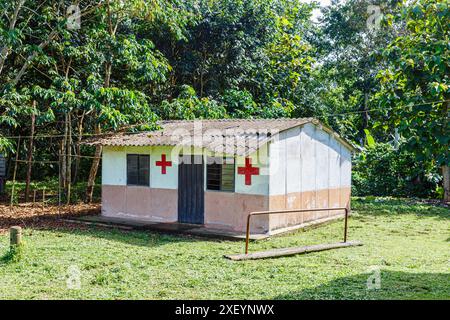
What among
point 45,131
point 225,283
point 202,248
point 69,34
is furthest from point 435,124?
point 45,131

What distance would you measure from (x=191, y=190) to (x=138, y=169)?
73.5 inches

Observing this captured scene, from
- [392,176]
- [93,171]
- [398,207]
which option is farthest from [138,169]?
[392,176]

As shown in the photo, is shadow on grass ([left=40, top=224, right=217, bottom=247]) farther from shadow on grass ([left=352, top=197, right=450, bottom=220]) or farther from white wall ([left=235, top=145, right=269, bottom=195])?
shadow on grass ([left=352, top=197, right=450, bottom=220])

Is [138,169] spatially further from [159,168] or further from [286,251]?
[286,251]

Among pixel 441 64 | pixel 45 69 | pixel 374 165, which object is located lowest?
pixel 374 165

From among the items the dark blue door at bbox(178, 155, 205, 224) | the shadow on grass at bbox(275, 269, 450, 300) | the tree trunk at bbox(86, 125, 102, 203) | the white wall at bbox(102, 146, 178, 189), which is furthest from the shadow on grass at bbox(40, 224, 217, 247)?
the tree trunk at bbox(86, 125, 102, 203)

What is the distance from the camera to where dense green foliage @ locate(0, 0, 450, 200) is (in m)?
10.2

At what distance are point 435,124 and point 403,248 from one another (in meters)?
3.25

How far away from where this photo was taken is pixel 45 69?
1644 centimetres

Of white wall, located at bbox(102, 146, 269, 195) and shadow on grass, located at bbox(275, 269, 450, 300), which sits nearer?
shadow on grass, located at bbox(275, 269, 450, 300)

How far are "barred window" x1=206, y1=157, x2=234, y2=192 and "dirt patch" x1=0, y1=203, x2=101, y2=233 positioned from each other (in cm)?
351

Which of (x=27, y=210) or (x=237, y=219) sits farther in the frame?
(x=27, y=210)

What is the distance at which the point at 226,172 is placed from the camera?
12.1 meters
